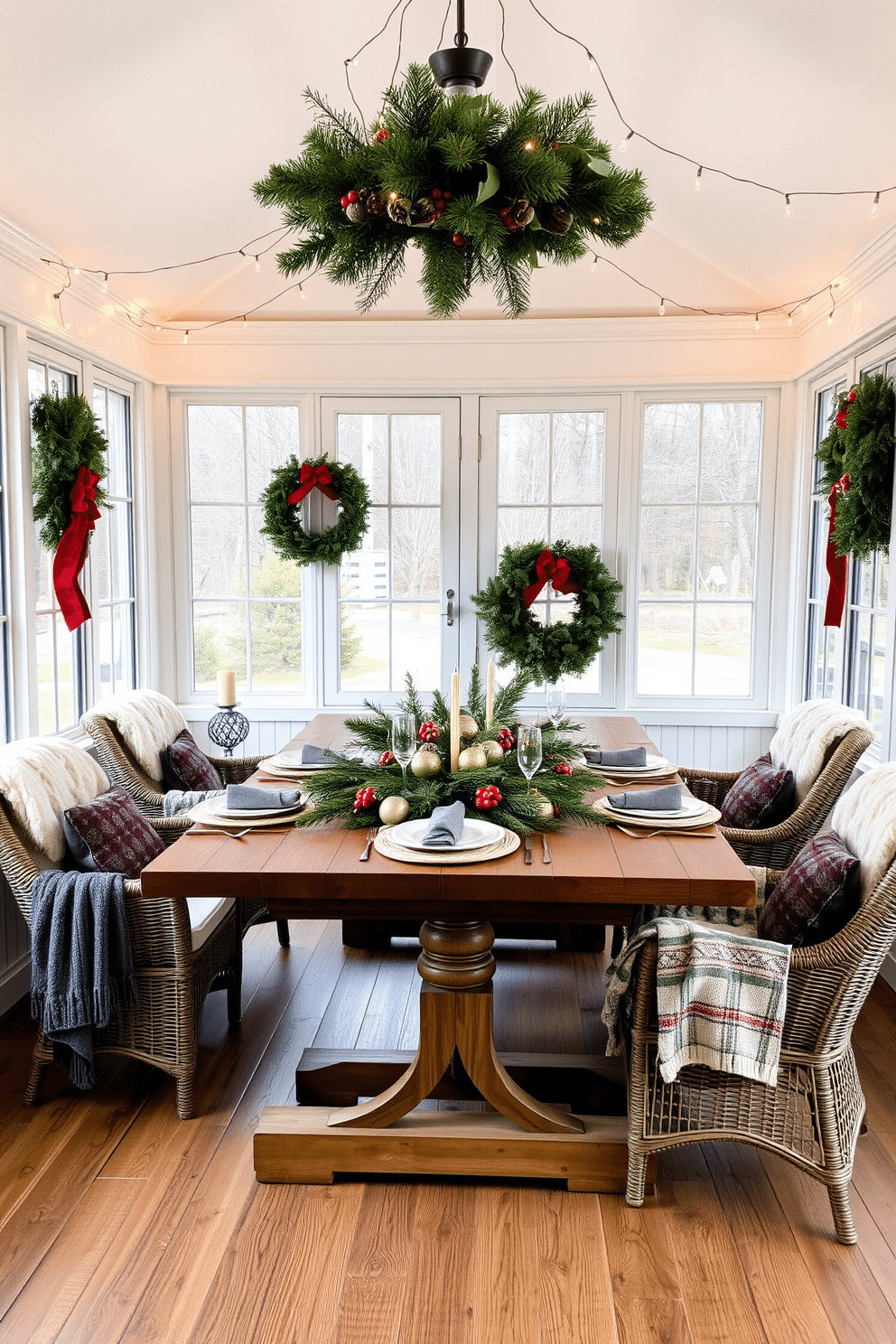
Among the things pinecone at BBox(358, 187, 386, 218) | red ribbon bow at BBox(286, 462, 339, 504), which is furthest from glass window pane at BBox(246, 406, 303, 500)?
pinecone at BBox(358, 187, 386, 218)

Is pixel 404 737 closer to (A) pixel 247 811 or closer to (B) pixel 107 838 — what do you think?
(A) pixel 247 811

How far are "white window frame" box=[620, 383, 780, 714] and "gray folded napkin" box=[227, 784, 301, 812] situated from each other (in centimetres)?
276

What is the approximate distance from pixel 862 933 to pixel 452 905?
864 mm

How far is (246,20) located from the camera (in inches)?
123

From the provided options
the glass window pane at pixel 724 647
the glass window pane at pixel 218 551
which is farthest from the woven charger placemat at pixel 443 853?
the glass window pane at pixel 218 551

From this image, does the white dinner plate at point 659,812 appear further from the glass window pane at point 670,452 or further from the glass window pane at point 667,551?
the glass window pane at point 670,452

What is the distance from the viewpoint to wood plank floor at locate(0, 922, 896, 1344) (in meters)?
1.89

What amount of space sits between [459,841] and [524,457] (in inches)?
123

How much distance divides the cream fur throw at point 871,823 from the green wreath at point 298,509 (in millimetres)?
2807

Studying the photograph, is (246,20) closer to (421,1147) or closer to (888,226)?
(888,226)

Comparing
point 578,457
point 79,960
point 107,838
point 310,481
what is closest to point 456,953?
point 79,960

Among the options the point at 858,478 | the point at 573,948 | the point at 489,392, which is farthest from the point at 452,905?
the point at 489,392

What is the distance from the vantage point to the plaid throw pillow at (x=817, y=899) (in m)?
2.25

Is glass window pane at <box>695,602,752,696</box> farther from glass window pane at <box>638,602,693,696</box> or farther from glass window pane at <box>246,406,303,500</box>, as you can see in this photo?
glass window pane at <box>246,406,303,500</box>
